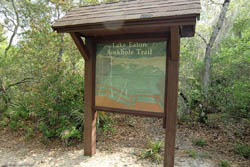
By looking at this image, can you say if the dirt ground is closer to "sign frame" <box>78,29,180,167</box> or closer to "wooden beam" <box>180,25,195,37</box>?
"sign frame" <box>78,29,180,167</box>

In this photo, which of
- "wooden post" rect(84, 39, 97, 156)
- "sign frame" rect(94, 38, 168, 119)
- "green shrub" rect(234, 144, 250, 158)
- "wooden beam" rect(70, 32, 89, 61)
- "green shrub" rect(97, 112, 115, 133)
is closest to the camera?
"sign frame" rect(94, 38, 168, 119)

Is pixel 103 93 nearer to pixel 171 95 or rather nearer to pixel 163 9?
pixel 171 95

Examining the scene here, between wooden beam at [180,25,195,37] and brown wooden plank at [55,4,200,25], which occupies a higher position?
brown wooden plank at [55,4,200,25]

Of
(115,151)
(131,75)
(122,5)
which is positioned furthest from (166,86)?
(115,151)

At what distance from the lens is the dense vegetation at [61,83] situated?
16.0 feet

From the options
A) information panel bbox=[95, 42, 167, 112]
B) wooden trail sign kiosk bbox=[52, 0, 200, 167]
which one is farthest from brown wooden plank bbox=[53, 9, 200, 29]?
information panel bbox=[95, 42, 167, 112]

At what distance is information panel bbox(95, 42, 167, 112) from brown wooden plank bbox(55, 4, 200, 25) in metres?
0.67

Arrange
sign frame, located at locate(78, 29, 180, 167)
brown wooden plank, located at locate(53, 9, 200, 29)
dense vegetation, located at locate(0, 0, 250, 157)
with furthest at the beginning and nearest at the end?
dense vegetation, located at locate(0, 0, 250, 157) → sign frame, located at locate(78, 29, 180, 167) → brown wooden plank, located at locate(53, 9, 200, 29)

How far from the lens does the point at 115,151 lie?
4.35 meters

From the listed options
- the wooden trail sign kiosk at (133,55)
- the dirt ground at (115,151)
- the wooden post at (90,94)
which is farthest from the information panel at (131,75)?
the dirt ground at (115,151)

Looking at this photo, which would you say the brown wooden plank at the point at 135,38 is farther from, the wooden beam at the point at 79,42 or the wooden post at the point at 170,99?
the wooden beam at the point at 79,42

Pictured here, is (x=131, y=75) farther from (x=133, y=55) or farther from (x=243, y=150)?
(x=243, y=150)

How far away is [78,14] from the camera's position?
3.50 metres

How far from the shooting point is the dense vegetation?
4.89 meters
